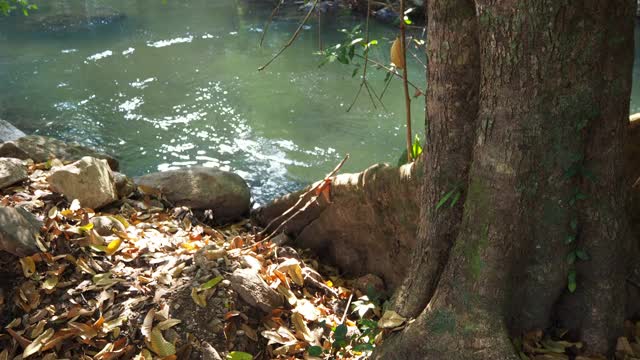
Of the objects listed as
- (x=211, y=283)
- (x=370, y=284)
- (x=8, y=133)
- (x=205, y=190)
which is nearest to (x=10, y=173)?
(x=205, y=190)

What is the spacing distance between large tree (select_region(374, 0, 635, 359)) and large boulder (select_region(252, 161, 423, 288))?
0.88 meters

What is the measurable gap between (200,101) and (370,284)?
20.5 feet

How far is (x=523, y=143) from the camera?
8.21 ft

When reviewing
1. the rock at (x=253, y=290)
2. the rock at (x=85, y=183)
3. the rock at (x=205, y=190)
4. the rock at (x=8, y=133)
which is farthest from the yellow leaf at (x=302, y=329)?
the rock at (x=8, y=133)

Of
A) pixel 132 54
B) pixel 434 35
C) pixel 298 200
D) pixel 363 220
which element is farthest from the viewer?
pixel 132 54

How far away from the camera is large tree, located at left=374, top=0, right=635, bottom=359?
95.0 inches

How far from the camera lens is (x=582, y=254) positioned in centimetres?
266

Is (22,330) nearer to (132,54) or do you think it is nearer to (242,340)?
(242,340)

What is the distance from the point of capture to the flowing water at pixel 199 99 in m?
7.70

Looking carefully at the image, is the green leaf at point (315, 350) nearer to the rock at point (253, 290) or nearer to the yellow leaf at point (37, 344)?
the rock at point (253, 290)

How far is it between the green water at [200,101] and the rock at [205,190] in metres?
1.17

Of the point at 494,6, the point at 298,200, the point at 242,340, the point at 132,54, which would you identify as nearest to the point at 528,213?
the point at 494,6

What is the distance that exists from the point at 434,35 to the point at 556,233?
1045 millimetres

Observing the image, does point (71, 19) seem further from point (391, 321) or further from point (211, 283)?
point (391, 321)
